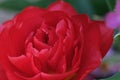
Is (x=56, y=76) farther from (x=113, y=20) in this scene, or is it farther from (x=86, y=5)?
(x=86, y=5)

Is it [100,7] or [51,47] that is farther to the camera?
[100,7]

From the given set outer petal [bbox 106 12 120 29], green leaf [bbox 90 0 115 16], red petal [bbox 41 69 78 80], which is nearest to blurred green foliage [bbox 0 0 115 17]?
green leaf [bbox 90 0 115 16]

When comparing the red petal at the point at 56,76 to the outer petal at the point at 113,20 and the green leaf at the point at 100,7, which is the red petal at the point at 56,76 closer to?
the outer petal at the point at 113,20

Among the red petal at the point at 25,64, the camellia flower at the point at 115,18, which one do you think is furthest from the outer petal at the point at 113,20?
Answer: the red petal at the point at 25,64

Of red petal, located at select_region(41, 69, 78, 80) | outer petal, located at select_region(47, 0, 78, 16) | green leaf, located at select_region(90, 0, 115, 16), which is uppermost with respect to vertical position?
outer petal, located at select_region(47, 0, 78, 16)

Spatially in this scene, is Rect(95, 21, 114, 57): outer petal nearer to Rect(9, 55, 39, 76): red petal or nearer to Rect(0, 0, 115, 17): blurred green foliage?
Rect(9, 55, 39, 76): red petal

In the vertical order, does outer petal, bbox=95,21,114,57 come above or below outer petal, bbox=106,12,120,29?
above

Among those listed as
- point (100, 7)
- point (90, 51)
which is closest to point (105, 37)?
point (90, 51)

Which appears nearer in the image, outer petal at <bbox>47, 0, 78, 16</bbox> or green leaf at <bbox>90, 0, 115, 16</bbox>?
outer petal at <bbox>47, 0, 78, 16</bbox>
